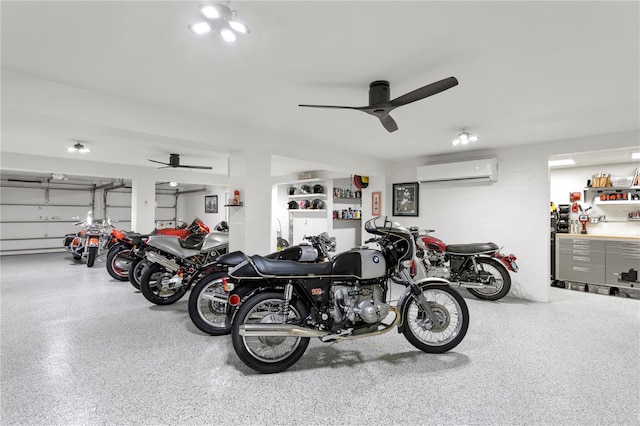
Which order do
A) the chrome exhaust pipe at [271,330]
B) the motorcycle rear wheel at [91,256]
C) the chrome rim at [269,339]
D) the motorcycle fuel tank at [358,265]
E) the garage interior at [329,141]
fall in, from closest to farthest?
1. the garage interior at [329,141]
2. the chrome exhaust pipe at [271,330]
3. the chrome rim at [269,339]
4. the motorcycle fuel tank at [358,265]
5. the motorcycle rear wheel at [91,256]

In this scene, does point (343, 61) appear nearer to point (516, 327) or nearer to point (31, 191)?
point (516, 327)

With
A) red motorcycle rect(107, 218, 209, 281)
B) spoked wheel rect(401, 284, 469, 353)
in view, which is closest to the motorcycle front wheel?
red motorcycle rect(107, 218, 209, 281)

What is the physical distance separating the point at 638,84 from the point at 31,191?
1348cm

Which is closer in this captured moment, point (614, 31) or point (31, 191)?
point (614, 31)

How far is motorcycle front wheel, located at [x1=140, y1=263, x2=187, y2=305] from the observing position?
3877 millimetres

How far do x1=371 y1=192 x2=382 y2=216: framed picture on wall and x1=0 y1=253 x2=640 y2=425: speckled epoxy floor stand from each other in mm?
3079

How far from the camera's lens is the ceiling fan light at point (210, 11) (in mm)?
1523

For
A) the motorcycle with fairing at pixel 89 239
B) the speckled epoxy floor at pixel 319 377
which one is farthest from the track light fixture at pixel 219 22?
the motorcycle with fairing at pixel 89 239

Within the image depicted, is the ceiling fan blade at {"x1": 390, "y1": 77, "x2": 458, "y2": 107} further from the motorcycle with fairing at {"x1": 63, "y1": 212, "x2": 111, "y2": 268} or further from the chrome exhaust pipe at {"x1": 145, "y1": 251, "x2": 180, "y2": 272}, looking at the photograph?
the motorcycle with fairing at {"x1": 63, "y1": 212, "x2": 111, "y2": 268}

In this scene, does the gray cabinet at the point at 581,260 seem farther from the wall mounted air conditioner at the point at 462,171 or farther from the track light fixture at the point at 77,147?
the track light fixture at the point at 77,147

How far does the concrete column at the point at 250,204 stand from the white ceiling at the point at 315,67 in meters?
0.23

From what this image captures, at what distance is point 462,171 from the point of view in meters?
5.09

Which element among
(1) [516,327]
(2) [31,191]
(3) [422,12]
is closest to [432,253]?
(1) [516,327]

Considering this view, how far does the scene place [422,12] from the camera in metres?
1.69
